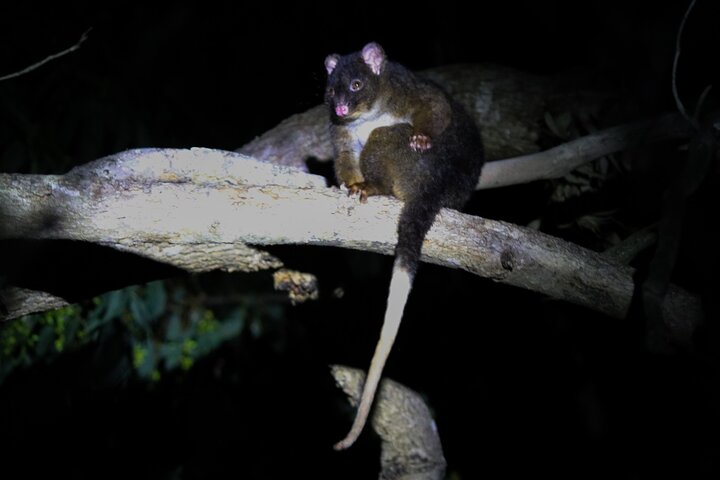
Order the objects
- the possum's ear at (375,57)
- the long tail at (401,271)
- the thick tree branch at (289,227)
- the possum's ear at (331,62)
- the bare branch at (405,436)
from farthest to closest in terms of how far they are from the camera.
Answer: the bare branch at (405,436), the possum's ear at (331,62), the possum's ear at (375,57), the long tail at (401,271), the thick tree branch at (289,227)

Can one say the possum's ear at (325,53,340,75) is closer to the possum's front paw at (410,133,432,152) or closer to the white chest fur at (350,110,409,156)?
the white chest fur at (350,110,409,156)

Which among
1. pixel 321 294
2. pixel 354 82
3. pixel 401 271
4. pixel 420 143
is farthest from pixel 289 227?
pixel 321 294

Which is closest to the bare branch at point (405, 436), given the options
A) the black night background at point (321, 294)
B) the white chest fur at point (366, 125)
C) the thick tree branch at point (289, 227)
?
the black night background at point (321, 294)

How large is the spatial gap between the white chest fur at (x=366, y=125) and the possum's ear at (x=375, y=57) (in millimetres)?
273

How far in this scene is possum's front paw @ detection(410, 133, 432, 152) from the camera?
3229 millimetres

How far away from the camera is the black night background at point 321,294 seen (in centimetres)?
386

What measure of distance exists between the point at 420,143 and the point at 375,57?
69 centimetres

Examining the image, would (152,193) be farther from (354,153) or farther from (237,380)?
(237,380)

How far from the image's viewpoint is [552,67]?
246 inches

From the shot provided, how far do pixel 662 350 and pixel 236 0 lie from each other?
17.9 feet

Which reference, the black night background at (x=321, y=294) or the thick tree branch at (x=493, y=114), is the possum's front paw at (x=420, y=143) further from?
the thick tree branch at (x=493, y=114)

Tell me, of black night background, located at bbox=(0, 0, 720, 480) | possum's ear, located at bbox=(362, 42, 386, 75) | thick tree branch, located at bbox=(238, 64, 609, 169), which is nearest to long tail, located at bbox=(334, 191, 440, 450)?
black night background, located at bbox=(0, 0, 720, 480)

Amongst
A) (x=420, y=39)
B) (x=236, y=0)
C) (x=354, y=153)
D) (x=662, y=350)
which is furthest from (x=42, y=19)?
(x=662, y=350)

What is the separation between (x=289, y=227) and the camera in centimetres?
239
